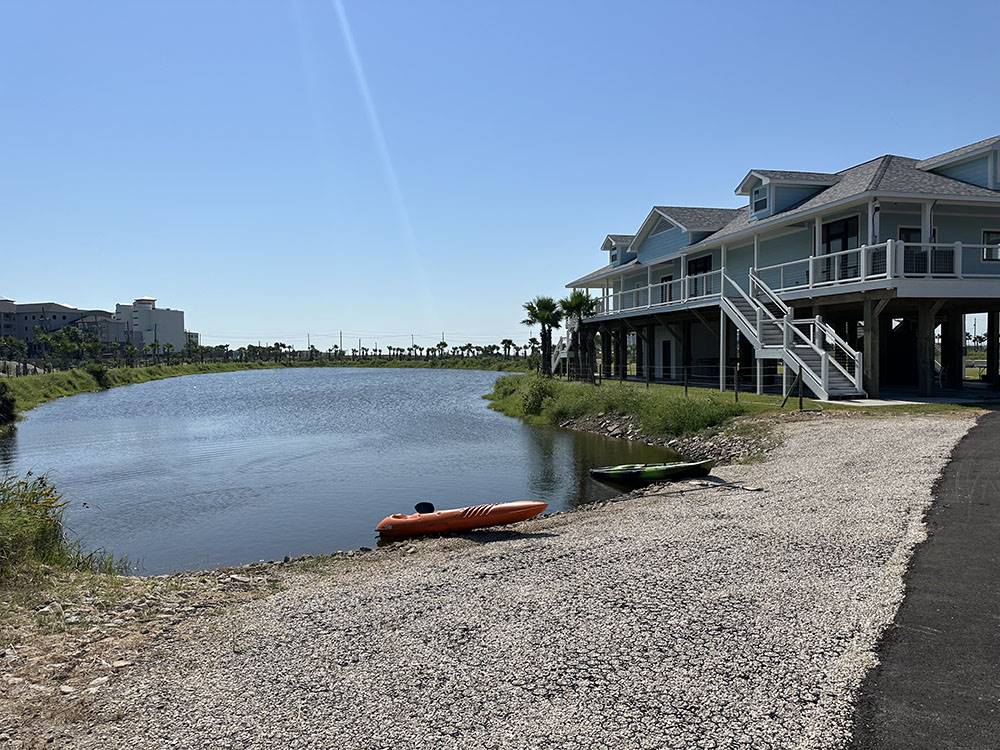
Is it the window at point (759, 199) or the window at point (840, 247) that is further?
the window at point (759, 199)

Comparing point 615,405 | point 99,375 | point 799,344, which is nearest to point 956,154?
point 799,344

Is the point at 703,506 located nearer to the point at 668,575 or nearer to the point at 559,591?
the point at 668,575

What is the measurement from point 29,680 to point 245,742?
222 cm

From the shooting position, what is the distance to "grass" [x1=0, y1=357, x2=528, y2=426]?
156 ft

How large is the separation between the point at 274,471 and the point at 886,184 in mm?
20868

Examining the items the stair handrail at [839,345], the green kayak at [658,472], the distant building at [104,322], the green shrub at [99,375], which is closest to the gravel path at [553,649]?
the green kayak at [658,472]

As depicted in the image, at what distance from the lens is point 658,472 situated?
17016mm

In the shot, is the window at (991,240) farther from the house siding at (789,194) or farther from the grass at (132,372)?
the grass at (132,372)

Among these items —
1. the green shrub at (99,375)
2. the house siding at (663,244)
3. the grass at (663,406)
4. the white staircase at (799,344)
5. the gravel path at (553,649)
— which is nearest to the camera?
the gravel path at (553,649)

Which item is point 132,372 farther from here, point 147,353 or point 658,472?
point 658,472

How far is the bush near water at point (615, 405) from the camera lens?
23.0 m

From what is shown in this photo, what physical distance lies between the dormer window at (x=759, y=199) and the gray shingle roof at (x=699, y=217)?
17.0ft

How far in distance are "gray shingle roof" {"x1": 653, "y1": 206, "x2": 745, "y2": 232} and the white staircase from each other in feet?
28.1

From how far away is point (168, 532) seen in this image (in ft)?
47.7
